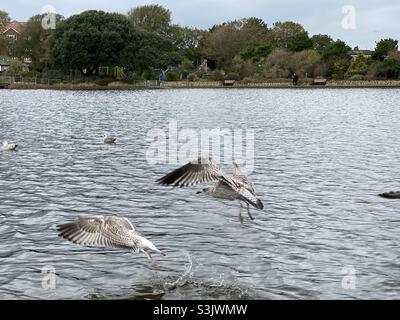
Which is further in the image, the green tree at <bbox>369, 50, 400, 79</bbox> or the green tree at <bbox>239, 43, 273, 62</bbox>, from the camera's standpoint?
the green tree at <bbox>239, 43, 273, 62</bbox>

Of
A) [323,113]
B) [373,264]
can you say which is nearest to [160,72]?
[323,113]

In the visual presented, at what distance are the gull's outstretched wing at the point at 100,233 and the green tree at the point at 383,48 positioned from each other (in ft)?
348

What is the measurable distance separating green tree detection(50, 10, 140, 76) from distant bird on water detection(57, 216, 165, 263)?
97966 millimetres

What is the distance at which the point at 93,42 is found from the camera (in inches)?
4080

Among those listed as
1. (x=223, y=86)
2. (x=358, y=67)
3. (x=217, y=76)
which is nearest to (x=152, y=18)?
(x=217, y=76)

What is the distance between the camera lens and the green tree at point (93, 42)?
338 ft

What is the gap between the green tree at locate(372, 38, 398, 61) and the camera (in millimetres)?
106812

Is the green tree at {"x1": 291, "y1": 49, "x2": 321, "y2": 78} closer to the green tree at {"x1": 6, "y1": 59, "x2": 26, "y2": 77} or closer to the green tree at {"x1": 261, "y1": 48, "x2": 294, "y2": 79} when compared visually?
the green tree at {"x1": 261, "y1": 48, "x2": 294, "y2": 79}

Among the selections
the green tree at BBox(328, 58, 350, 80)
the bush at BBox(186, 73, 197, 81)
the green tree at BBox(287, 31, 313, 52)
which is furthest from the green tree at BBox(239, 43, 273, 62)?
the green tree at BBox(328, 58, 350, 80)

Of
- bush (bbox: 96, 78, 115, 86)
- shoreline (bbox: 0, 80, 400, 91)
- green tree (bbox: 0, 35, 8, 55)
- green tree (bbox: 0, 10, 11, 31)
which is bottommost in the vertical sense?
shoreline (bbox: 0, 80, 400, 91)

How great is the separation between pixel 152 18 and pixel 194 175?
453 feet

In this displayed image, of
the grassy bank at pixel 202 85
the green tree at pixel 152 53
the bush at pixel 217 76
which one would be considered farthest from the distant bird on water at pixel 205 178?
the bush at pixel 217 76

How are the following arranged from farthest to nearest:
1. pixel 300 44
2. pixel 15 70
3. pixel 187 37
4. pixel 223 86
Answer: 1. pixel 187 37
2. pixel 300 44
3. pixel 15 70
4. pixel 223 86

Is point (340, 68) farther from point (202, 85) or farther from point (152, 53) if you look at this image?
point (152, 53)
